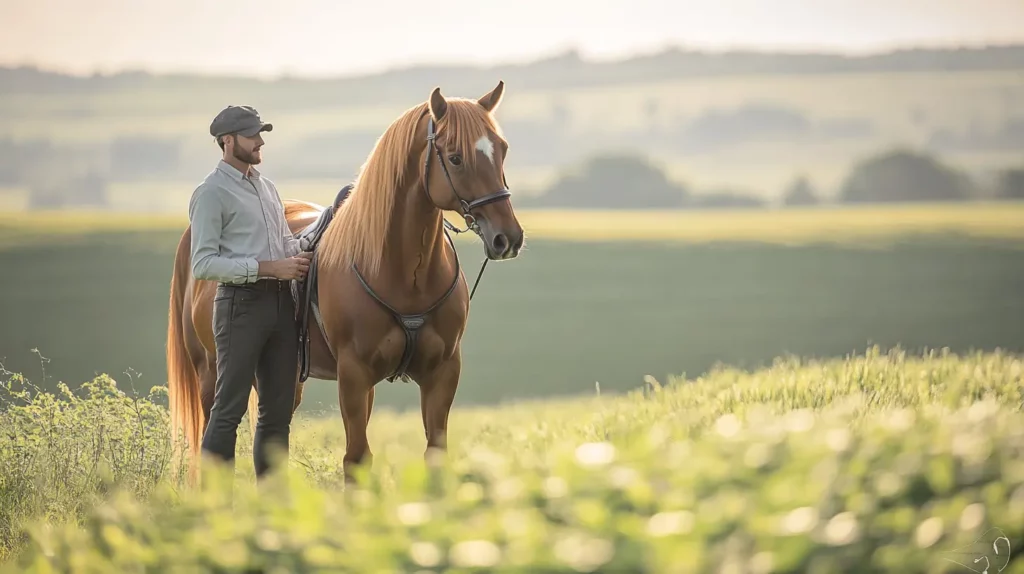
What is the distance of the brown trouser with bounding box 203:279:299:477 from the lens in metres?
5.45

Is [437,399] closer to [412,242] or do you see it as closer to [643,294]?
[412,242]

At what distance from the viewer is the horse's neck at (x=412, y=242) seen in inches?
215

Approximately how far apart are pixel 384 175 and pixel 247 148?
0.71 meters

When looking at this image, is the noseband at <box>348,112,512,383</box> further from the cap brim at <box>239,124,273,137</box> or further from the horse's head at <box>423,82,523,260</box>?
the cap brim at <box>239,124,273,137</box>

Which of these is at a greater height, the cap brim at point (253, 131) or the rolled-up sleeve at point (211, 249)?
the cap brim at point (253, 131)

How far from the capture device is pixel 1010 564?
2873mm

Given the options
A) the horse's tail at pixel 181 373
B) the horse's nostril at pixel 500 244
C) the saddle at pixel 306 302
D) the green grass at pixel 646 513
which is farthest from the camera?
the horse's tail at pixel 181 373

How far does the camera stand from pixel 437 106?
5.21 meters

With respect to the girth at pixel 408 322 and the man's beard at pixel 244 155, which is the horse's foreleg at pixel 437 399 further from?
the man's beard at pixel 244 155

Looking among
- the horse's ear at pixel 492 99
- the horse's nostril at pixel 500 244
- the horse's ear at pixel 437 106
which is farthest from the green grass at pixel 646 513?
the horse's ear at pixel 492 99

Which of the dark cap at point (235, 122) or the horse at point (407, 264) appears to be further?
the dark cap at point (235, 122)

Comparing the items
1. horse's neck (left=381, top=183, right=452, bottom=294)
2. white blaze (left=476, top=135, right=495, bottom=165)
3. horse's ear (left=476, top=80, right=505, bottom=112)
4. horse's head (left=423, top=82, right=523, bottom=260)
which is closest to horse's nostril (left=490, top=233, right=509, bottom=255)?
horse's head (left=423, top=82, right=523, bottom=260)

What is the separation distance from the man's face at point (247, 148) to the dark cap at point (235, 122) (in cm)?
3

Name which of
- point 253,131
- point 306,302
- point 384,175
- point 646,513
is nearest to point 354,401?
point 306,302
